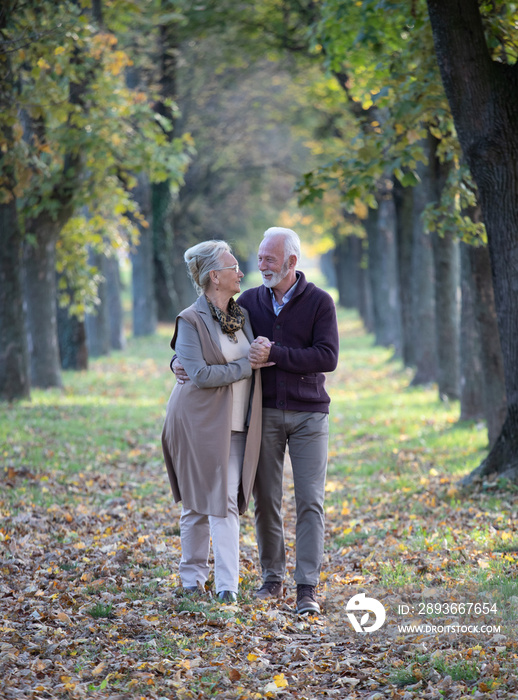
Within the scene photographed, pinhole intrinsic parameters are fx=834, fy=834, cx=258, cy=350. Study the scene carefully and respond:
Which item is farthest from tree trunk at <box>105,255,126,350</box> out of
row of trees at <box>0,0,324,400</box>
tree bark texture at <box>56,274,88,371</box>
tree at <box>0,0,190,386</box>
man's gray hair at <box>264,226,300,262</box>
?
man's gray hair at <box>264,226,300,262</box>

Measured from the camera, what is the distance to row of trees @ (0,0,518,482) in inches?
305

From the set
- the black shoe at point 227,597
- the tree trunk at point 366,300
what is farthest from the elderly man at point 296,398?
the tree trunk at point 366,300

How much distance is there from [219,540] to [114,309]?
21230mm

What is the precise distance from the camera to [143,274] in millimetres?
29172

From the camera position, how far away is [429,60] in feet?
29.7

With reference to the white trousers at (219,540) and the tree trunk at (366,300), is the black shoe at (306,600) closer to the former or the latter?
the white trousers at (219,540)

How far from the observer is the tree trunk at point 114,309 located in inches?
1037

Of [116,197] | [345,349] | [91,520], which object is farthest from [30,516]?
[345,349]

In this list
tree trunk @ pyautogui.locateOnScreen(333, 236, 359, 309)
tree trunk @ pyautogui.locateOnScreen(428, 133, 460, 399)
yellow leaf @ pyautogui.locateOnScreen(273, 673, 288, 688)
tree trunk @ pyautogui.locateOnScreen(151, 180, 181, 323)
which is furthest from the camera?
tree trunk @ pyautogui.locateOnScreen(333, 236, 359, 309)

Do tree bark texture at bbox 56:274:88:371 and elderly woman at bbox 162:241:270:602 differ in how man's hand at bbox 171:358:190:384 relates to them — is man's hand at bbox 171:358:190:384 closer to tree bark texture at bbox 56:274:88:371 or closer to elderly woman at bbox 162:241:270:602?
elderly woman at bbox 162:241:270:602

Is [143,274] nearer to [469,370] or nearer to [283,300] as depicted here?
[469,370]

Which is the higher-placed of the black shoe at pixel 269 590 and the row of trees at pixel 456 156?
the row of trees at pixel 456 156

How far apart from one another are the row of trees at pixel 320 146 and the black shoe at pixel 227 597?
349cm

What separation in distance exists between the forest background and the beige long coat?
79 centimetres
